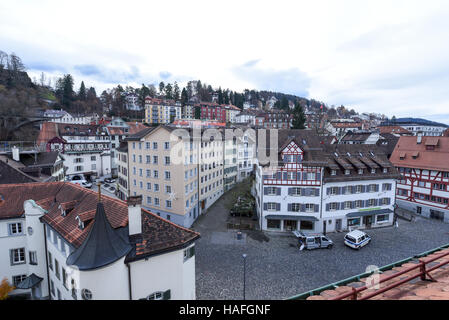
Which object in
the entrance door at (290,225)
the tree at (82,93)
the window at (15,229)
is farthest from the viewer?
the tree at (82,93)

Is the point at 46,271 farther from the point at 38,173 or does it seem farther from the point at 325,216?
the point at 325,216

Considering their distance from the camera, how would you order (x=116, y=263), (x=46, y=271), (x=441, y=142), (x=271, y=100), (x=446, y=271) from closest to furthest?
(x=446, y=271) → (x=116, y=263) → (x=46, y=271) → (x=441, y=142) → (x=271, y=100)

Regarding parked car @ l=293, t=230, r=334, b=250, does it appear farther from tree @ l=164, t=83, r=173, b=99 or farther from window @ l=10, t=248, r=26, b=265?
tree @ l=164, t=83, r=173, b=99

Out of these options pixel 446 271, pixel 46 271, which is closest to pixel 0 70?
pixel 46 271

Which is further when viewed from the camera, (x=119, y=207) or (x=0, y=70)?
(x=0, y=70)

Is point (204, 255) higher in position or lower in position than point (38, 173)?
lower

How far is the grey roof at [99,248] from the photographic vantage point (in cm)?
1048

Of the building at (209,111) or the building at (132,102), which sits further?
the building at (209,111)

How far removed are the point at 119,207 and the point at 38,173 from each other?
21987 mm

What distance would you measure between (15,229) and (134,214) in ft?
45.0

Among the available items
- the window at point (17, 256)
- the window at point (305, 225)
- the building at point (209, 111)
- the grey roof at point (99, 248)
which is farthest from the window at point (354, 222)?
the building at point (209, 111)

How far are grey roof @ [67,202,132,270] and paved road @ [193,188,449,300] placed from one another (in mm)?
9369

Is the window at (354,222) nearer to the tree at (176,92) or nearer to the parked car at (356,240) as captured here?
the parked car at (356,240)

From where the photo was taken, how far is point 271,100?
7288 inches
